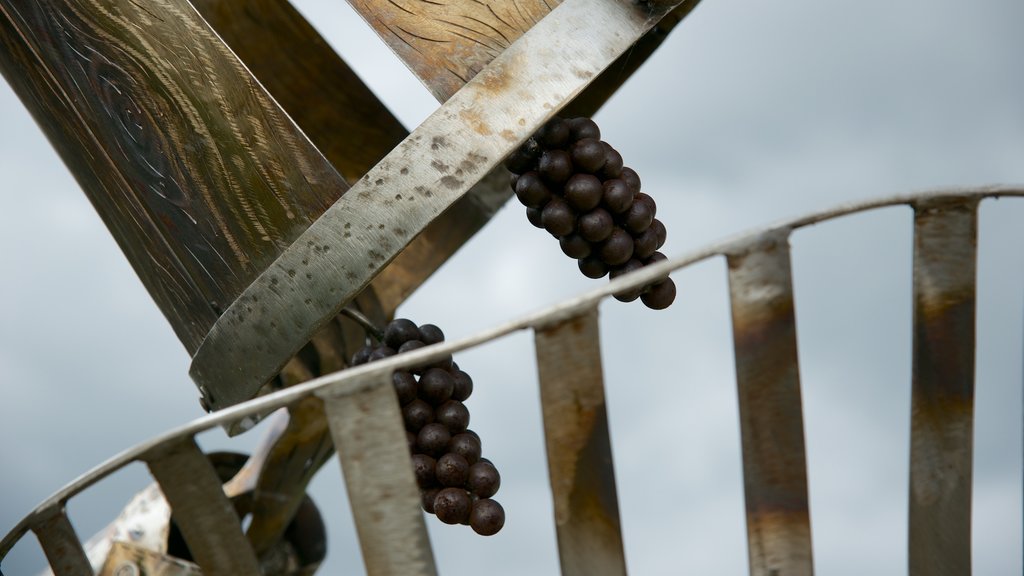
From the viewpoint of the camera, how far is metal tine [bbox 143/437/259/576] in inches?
28.0

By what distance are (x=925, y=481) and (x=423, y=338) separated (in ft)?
1.41

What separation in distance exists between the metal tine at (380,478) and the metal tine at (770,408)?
19cm

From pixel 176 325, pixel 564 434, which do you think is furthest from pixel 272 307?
pixel 564 434

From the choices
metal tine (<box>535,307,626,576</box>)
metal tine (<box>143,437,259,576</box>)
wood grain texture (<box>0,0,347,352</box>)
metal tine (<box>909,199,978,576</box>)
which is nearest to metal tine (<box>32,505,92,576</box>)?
metal tine (<box>143,437,259,576</box>)

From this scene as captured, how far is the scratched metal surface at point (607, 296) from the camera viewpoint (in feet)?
2.14

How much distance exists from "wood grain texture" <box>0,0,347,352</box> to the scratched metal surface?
8.7 inches

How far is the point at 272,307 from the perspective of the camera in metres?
0.89

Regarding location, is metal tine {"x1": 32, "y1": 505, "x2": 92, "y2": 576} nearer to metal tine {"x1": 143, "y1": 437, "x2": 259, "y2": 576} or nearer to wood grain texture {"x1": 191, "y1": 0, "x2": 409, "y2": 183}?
metal tine {"x1": 143, "y1": 437, "x2": 259, "y2": 576}

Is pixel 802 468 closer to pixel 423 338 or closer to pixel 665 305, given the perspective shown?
pixel 665 305

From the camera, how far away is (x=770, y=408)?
27.0 inches

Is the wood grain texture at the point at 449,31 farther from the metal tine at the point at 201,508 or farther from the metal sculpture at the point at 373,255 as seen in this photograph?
the metal tine at the point at 201,508

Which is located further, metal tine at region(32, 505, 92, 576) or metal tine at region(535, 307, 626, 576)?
metal tine at region(32, 505, 92, 576)

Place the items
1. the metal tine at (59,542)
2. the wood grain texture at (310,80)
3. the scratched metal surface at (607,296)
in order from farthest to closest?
1. the wood grain texture at (310,80)
2. the metal tine at (59,542)
3. the scratched metal surface at (607,296)

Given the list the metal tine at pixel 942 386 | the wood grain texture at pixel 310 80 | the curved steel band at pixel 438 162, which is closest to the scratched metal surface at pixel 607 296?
the metal tine at pixel 942 386
